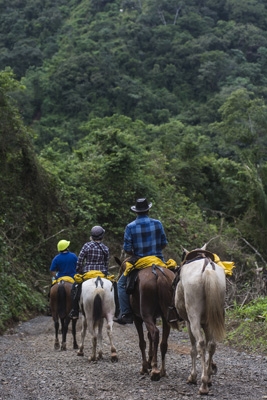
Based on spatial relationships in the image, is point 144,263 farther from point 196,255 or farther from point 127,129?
point 127,129

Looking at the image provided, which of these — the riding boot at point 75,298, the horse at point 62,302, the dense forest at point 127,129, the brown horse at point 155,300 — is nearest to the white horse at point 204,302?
the brown horse at point 155,300

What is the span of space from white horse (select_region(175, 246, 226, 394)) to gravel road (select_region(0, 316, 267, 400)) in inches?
16.7

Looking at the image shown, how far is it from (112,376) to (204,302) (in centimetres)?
193

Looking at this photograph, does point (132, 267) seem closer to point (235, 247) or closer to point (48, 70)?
point (235, 247)

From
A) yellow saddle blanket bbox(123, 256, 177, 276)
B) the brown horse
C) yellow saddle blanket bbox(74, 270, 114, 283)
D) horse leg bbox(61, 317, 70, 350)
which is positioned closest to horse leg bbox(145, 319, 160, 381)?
the brown horse

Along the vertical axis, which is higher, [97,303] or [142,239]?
[142,239]

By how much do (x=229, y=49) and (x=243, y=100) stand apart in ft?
133

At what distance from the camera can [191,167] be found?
1419 inches

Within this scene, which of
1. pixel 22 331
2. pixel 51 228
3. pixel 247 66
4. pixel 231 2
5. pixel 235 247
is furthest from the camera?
pixel 231 2

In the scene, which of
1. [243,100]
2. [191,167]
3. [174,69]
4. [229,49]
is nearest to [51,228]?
[191,167]

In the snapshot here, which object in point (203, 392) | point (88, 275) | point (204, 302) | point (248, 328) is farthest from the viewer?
point (248, 328)

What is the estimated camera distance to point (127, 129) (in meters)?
40.5

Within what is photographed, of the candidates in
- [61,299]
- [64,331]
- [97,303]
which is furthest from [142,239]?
[64,331]

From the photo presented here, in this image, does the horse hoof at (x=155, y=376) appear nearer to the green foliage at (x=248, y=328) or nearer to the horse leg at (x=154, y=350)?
the horse leg at (x=154, y=350)
